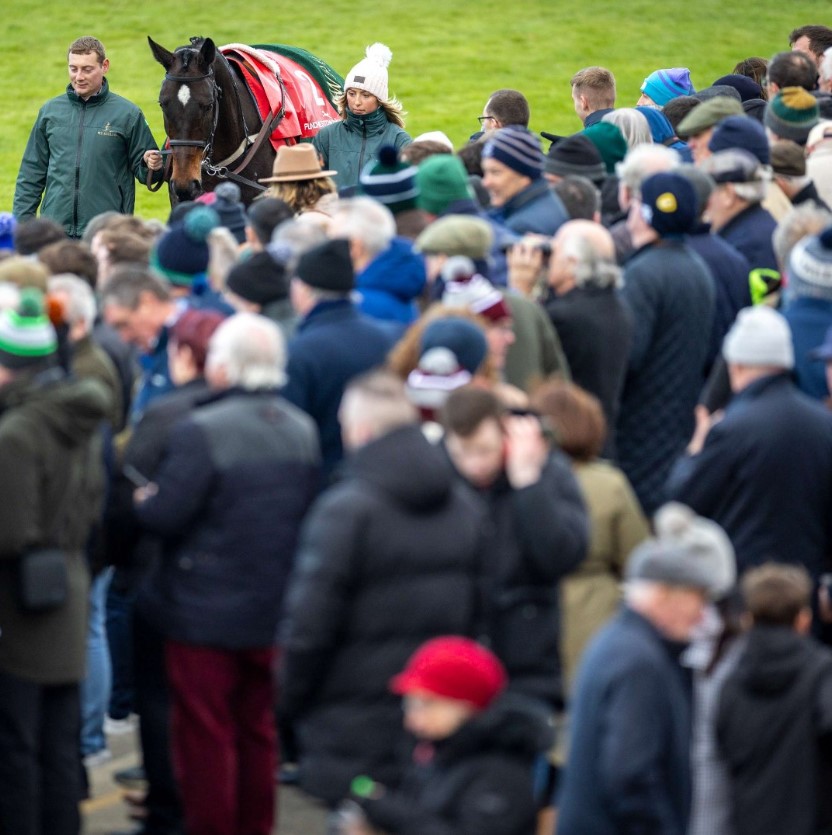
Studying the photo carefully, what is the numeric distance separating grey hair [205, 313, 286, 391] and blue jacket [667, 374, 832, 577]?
5.54 feet

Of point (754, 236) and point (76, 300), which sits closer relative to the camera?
point (76, 300)

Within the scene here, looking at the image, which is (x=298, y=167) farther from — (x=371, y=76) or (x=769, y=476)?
(x=769, y=476)

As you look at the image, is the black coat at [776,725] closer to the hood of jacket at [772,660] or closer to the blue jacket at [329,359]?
the hood of jacket at [772,660]

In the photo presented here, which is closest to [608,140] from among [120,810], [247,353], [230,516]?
[247,353]

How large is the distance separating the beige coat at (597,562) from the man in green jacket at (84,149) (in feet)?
25.3

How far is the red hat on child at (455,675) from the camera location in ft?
16.4

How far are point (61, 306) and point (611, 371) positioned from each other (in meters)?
2.62

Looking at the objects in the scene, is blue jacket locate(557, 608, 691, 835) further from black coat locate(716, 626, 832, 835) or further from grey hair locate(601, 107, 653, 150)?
grey hair locate(601, 107, 653, 150)

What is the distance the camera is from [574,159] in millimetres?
10727

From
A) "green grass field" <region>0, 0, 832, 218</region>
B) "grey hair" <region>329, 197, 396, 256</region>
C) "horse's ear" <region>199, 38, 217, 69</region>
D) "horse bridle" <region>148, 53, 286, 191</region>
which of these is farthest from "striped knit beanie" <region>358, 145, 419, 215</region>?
"green grass field" <region>0, 0, 832, 218</region>

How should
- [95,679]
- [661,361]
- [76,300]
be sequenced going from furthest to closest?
[661,361] < [95,679] < [76,300]

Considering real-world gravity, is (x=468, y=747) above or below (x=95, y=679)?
above

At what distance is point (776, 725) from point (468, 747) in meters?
1.31

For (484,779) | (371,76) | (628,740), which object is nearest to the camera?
(484,779)
